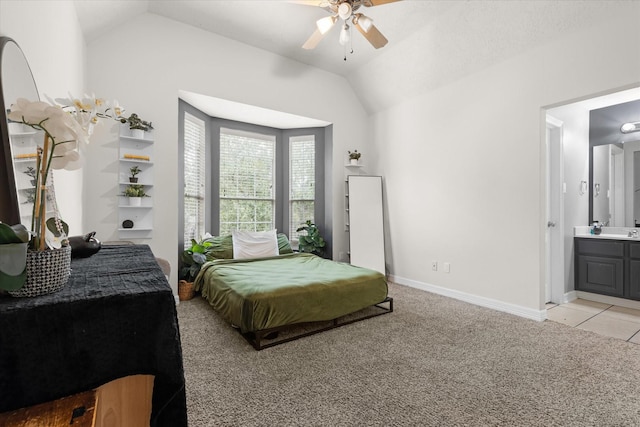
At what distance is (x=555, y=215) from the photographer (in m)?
3.88

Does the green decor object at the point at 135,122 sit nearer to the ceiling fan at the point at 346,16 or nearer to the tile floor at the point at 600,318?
the ceiling fan at the point at 346,16

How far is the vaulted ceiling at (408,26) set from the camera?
294 centimetres

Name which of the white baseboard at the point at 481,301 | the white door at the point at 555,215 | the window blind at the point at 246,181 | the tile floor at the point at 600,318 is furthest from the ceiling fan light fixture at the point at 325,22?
the tile floor at the point at 600,318

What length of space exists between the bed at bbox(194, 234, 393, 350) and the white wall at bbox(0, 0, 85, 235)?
141 cm

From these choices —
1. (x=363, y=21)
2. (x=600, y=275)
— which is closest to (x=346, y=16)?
(x=363, y=21)

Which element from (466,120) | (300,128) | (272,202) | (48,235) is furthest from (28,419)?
(300,128)

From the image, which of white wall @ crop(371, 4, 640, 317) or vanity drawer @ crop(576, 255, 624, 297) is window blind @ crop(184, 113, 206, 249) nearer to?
white wall @ crop(371, 4, 640, 317)

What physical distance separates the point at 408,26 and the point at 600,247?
3668 millimetres

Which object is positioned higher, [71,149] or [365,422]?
[71,149]

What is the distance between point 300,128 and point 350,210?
5.60ft

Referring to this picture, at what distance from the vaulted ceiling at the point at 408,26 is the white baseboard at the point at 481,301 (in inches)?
110

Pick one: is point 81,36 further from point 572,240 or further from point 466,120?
point 572,240

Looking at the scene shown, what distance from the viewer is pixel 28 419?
603 mm

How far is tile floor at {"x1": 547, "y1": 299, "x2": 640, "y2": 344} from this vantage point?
2.93 m
